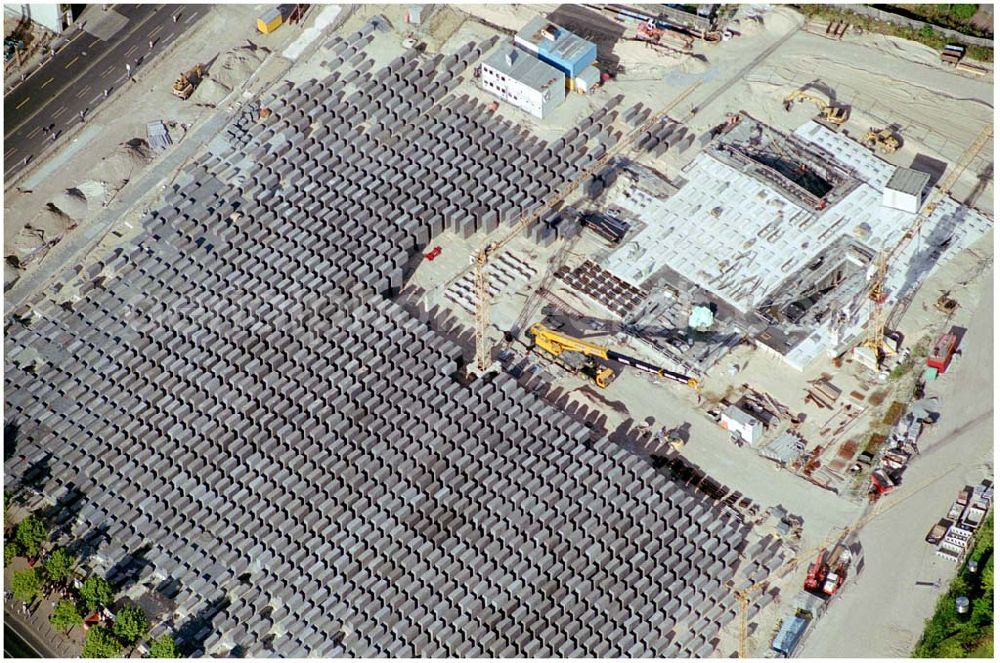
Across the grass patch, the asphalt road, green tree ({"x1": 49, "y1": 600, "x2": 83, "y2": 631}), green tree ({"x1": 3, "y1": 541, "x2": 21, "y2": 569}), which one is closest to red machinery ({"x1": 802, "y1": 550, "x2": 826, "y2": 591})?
the grass patch

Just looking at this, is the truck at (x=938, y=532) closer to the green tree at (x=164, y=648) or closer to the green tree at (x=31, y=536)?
the green tree at (x=164, y=648)

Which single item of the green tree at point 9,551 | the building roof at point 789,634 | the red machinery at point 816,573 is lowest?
the green tree at point 9,551

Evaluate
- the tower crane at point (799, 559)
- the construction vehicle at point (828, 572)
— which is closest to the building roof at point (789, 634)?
the tower crane at point (799, 559)

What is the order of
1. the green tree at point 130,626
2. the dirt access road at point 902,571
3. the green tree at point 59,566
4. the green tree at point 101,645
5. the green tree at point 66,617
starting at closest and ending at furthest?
the dirt access road at point 902,571, the green tree at point 101,645, the green tree at point 130,626, the green tree at point 66,617, the green tree at point 59,566

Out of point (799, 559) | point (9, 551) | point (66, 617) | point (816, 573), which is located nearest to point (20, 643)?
point (66, 617)

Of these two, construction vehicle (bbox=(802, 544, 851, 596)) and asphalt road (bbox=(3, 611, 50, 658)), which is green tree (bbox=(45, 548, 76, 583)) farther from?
construction vehicle (bbox=(802, 544, 851, 596))

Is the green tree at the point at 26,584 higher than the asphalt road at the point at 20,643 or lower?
higher
